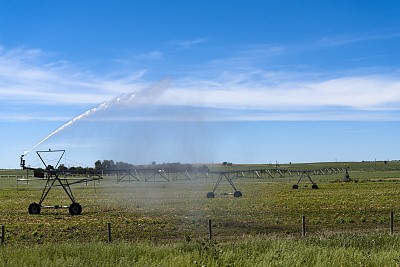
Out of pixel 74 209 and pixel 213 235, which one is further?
pixel 74 209

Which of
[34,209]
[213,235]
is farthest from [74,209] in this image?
[213,235]

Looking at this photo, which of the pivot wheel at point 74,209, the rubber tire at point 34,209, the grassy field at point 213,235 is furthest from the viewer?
the rubber tire at point 34,209

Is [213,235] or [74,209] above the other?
[74,209]

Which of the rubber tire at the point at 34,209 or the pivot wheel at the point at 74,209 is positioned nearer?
the pivot wheel at the point at 74,209

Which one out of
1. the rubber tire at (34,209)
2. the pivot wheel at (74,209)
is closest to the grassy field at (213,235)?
the rubber tire at (34,209)

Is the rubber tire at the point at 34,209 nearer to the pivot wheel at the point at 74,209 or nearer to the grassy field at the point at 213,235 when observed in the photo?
the grassy field at the point at 213,235

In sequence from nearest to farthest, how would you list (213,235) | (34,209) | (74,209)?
(213,235) → (74,209) → (34,209)

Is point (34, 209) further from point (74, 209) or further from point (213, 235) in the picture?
point (213, 235)

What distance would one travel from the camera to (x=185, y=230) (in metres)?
31.0

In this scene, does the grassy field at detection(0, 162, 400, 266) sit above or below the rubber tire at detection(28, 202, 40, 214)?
below

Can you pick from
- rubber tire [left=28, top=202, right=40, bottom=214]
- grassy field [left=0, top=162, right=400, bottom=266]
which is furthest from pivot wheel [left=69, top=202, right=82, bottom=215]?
rubber tire [left=28, top=202, right=40, bottom=214]

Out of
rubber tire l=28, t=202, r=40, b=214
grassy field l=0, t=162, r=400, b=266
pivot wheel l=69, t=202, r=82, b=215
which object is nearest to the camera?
grassy field l=0, t=162, r=400, b=266

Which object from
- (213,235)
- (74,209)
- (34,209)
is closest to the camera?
(213,235)

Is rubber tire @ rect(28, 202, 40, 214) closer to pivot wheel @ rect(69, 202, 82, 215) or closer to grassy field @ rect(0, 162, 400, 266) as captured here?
grassy field @ rect(0, 162, 400, 266)
